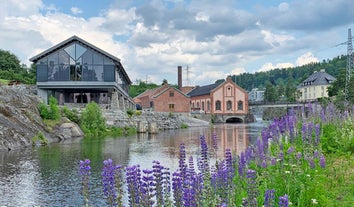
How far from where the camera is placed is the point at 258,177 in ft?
23.9

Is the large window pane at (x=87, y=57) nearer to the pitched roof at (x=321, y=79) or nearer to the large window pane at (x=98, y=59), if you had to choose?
the large window pane at (x=98, y=59)

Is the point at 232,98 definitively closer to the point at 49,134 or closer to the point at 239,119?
the point at 239,119

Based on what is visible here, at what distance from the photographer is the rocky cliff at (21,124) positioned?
23.9m

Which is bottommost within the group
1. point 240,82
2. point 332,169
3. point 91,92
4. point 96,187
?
point 96,187

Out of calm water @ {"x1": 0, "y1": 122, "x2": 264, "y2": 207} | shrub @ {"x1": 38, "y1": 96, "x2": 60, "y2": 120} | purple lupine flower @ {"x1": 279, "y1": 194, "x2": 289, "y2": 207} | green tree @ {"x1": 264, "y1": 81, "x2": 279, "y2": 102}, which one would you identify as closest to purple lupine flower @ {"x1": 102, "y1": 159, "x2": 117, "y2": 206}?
purple lupine flower @ {"x1": 279, "y1": 194, "x2": 289, "y2": 207}

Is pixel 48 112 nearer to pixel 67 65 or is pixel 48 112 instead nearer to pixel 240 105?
pixel 67 65

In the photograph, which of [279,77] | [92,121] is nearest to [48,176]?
[92,121]

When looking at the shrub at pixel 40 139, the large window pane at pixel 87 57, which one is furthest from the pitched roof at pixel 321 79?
the shrub at pixel 40 139

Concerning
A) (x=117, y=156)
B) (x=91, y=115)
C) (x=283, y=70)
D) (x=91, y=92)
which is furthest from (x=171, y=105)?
(x=283, y=70)

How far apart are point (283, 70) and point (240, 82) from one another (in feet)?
70.7

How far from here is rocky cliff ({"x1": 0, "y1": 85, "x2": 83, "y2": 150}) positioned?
23888mm

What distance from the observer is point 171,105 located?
70188 mm

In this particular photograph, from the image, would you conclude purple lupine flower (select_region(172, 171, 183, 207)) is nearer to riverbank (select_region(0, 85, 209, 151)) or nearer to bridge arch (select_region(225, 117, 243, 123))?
riverbank (select_region(0, 85, 209, 151))

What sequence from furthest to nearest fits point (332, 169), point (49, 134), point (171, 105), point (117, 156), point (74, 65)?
point (171, 105) → point (74, 65) → point (49, 134) → point (117, 156) → point (332, 169)
